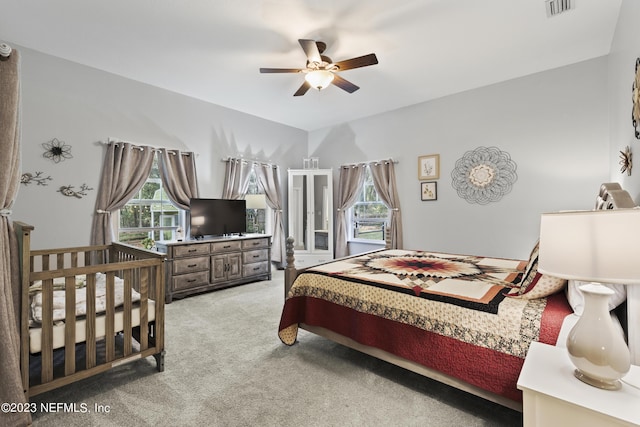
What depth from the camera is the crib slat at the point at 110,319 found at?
201cm

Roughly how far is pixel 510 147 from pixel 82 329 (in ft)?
16.2

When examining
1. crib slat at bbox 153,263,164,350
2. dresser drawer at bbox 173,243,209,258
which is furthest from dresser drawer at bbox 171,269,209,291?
crib slat at bbox 153,263,164,350

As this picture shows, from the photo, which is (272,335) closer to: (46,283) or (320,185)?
(46,283)

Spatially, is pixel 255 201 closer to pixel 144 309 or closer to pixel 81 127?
pixel 81 127

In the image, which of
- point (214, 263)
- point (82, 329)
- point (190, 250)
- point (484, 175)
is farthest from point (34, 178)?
point (484, 175)

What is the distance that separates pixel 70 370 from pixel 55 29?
10.3 ft

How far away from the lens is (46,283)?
1.78 m

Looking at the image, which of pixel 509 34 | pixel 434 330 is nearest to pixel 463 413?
pixel 434 330

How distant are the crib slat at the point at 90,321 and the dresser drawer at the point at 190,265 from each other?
81.5 inches

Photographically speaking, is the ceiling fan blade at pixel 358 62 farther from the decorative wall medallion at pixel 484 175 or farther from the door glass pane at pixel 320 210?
the door glass pane at pixel 320 210

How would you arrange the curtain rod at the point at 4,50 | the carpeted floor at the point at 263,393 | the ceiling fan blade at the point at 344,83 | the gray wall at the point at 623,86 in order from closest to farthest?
the curtain rod at the point at 4,50, the carpeted floor at the point at 263,393, the gray wall at the point at 623,86, the ceiling fan blade at the point at 344,83

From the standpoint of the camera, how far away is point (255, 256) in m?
4.93

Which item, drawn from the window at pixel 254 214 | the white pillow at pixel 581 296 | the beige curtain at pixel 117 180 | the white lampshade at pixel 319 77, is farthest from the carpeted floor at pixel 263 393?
A: the window at pixel 254 214

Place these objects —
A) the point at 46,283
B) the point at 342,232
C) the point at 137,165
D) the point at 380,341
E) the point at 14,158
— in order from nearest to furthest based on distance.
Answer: the point at 14,158 → the point at 46,283 → the point at 380,341 → the point at 137,165 → the point at 342,232
